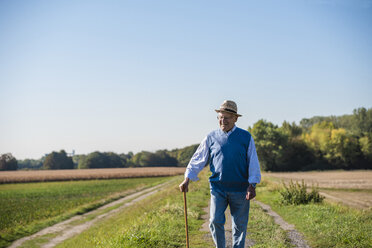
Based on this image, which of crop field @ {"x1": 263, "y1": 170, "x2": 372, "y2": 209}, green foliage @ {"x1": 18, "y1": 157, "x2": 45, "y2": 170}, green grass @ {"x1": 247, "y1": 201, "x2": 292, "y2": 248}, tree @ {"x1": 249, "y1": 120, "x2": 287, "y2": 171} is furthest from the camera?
green foliage @ {"x1": 18, "y1": 157, "x2": 45, "y2": 170}

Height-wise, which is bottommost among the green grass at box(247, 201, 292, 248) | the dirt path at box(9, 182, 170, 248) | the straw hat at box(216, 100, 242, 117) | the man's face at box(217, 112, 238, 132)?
the dirt path at box(9, 182, 170, 248)

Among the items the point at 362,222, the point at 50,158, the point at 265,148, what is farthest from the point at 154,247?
the point at 50,158

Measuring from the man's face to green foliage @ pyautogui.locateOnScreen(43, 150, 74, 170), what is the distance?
7957 centimetres

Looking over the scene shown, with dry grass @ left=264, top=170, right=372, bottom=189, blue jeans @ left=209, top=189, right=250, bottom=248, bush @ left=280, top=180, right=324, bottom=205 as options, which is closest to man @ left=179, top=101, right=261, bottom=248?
blue jeans @ left=209, top=189, right=250, bottom=248

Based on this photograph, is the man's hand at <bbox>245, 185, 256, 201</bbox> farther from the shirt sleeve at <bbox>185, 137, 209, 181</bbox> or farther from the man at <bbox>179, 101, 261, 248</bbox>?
the shirt sleeve at <bbox>185, 137, 209, 181</bbox>

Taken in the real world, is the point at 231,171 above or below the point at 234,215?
above

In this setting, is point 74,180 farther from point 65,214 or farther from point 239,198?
point 239,198

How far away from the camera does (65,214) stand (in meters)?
22.9

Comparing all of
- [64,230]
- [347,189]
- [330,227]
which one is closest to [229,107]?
[330,227]

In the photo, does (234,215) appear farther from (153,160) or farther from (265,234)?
(153,160)

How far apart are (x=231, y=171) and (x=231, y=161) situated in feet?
0.50

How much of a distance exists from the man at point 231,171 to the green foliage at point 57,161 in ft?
261

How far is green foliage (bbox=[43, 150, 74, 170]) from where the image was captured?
77750 mm

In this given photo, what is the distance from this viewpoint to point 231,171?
4.69 meters
